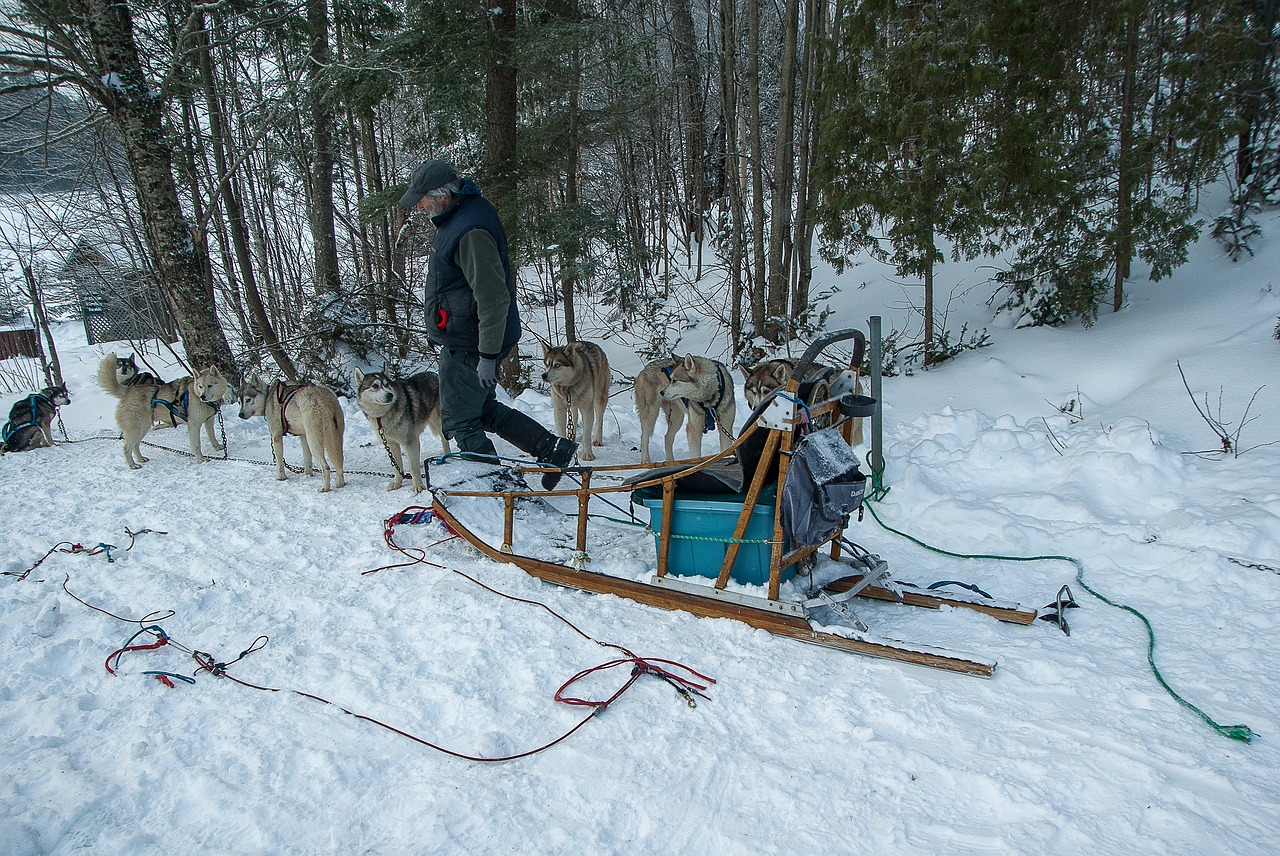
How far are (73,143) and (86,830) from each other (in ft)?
52.4

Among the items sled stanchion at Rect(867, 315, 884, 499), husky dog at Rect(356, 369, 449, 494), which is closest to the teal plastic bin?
sled stanchion at Rect(867, 315, 884, 499)

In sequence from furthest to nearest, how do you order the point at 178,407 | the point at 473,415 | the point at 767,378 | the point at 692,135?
the point at 692,135
the point at 178,407
the point at 767,378
the point at 473,415

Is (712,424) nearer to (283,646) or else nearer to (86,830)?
(283,646)

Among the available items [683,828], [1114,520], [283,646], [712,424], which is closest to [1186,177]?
[1114,520]

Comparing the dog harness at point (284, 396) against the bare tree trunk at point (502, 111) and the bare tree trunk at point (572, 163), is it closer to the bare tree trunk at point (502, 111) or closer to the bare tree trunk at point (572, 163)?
the bare tree trunk at point (502, 111)

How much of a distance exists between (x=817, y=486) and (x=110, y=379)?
6.36 m

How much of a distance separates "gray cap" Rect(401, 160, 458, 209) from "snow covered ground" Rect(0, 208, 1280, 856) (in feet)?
6.38

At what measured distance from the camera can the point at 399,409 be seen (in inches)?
199

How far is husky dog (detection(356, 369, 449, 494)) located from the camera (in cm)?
496

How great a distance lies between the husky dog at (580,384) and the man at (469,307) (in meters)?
1.27

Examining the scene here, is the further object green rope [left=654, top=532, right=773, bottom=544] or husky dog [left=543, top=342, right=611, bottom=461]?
husky dog [left=543, top=342, right=611, bottom=461]

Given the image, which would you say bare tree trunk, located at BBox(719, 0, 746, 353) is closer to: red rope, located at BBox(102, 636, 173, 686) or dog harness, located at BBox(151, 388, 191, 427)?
dog harness, located at BBox(151, 388, 191, 427)

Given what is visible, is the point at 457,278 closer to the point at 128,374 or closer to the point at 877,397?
the point at 877,397

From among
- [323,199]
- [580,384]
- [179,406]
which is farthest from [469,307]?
[323,199]
